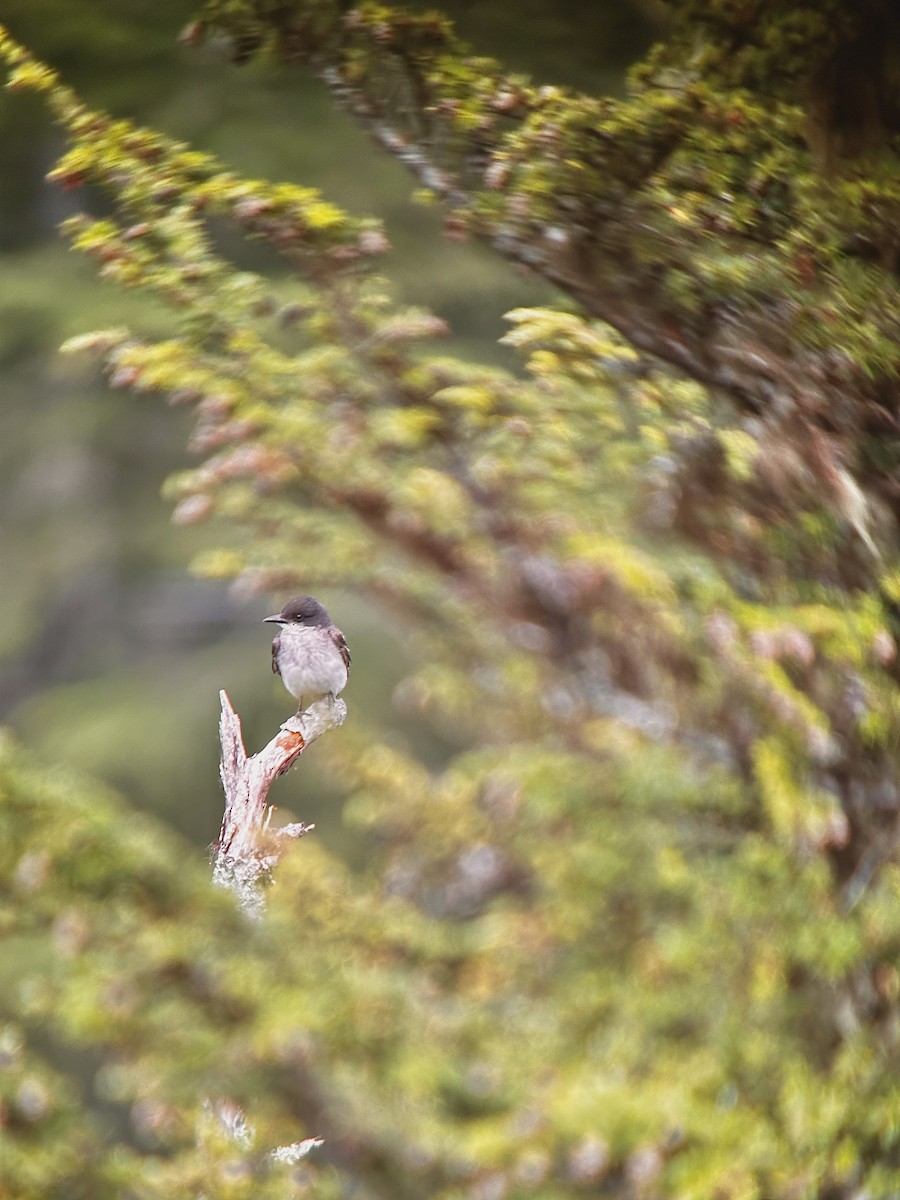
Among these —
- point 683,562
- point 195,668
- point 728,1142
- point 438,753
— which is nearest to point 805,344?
point 683,562

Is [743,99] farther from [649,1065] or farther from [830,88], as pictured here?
[649,1065]

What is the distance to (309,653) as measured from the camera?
128cm

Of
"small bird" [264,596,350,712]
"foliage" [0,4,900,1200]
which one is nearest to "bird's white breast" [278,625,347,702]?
"small bird" [264,596,350,712]

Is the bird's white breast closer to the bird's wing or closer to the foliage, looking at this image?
the bird's wing

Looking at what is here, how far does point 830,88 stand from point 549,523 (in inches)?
26.7

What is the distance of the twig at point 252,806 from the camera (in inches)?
45.4

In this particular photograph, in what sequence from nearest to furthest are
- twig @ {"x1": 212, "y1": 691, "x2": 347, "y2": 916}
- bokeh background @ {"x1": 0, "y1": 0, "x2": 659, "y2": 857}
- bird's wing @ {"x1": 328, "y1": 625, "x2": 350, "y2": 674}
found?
twig @ {"x1": 212, "y1": 691, "x2": 347, "y2": 916}, bird's wing @ {"x1": 328, "y1": 625, "x2": 350, "y2": 674}, bokeh background @ {"x1": 0, "y1": 0, "x2": 659, "y2": 857}

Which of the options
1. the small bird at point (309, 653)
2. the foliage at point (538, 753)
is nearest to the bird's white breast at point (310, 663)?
the small bird at point (309, 653)

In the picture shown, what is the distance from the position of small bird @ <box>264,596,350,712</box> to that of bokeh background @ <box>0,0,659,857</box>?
0.25 ft

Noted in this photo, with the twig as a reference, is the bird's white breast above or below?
above

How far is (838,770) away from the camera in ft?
5.06

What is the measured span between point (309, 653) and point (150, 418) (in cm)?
147

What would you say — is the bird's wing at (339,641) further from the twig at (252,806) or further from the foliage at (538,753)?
the foliage at (538,753)

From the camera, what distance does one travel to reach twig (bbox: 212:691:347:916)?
1152 mm
